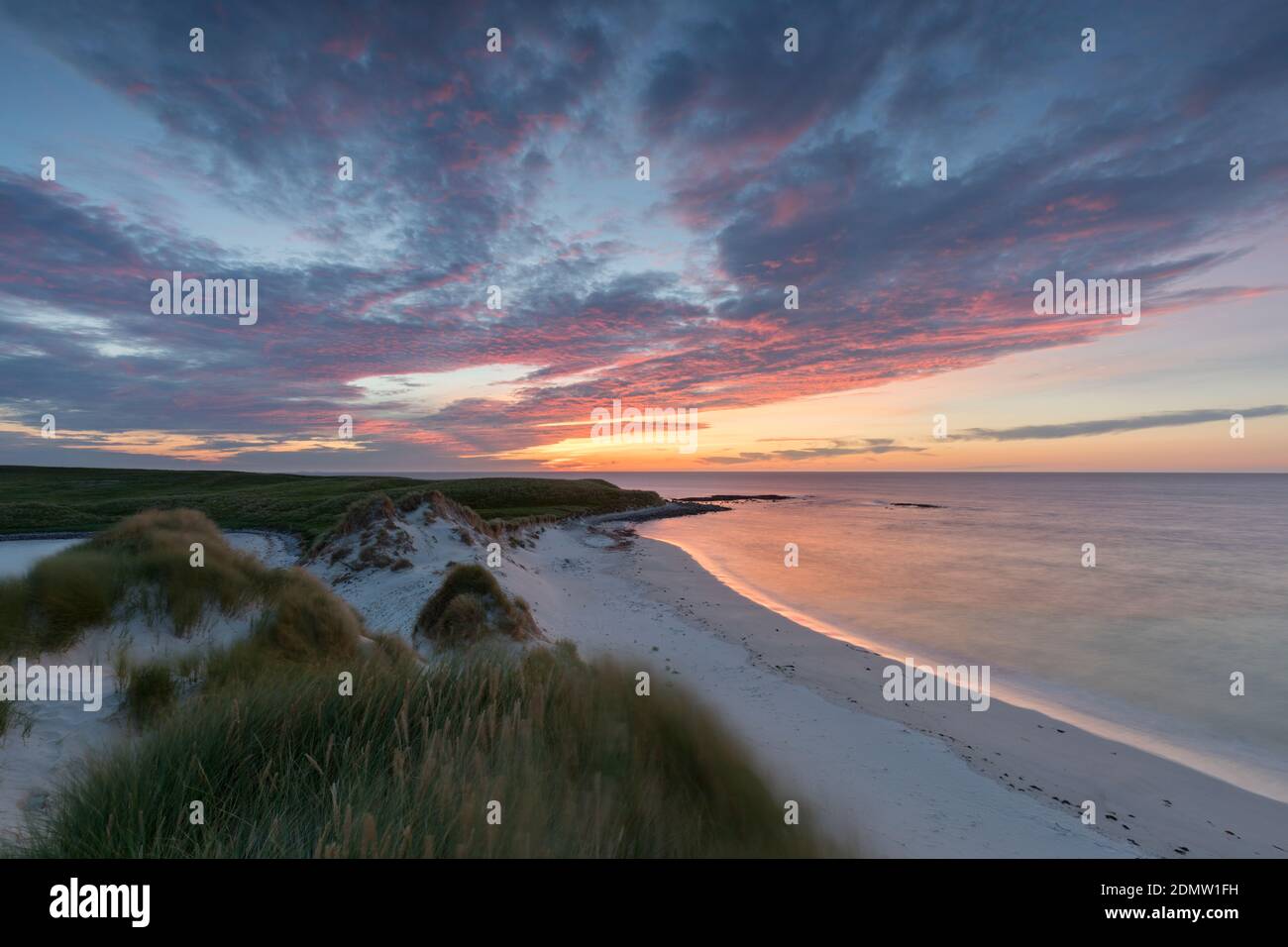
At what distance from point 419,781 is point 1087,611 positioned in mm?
29041

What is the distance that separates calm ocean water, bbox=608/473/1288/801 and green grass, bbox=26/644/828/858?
42.2 ft

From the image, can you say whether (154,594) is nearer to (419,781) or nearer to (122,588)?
(122,588)

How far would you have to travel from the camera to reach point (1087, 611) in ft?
73.2

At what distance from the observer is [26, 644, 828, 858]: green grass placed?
2.59 metres

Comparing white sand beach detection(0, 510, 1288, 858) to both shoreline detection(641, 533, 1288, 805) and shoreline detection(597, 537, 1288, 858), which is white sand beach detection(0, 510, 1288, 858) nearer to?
shoreline detection(597, 537, 1288, 858)

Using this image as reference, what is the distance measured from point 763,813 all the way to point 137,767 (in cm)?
427

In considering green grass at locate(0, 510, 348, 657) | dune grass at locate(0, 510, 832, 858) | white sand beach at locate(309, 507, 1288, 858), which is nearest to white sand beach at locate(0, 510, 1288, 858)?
white sand beach at locate(309, 507, 1288, 858)

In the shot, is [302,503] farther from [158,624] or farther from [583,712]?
[583,712]

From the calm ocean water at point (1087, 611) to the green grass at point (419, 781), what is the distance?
1288 cm

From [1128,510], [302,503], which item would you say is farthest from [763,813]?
[1128,510]

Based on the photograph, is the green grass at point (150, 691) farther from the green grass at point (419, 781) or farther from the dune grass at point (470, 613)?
the dune grass at point (470, 613)

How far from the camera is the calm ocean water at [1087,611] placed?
12.5 metres

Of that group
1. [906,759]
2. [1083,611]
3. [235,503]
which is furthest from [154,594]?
[235,503]

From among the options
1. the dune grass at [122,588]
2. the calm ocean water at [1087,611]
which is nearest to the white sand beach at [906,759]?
the calm ocean water at [1087,611]
